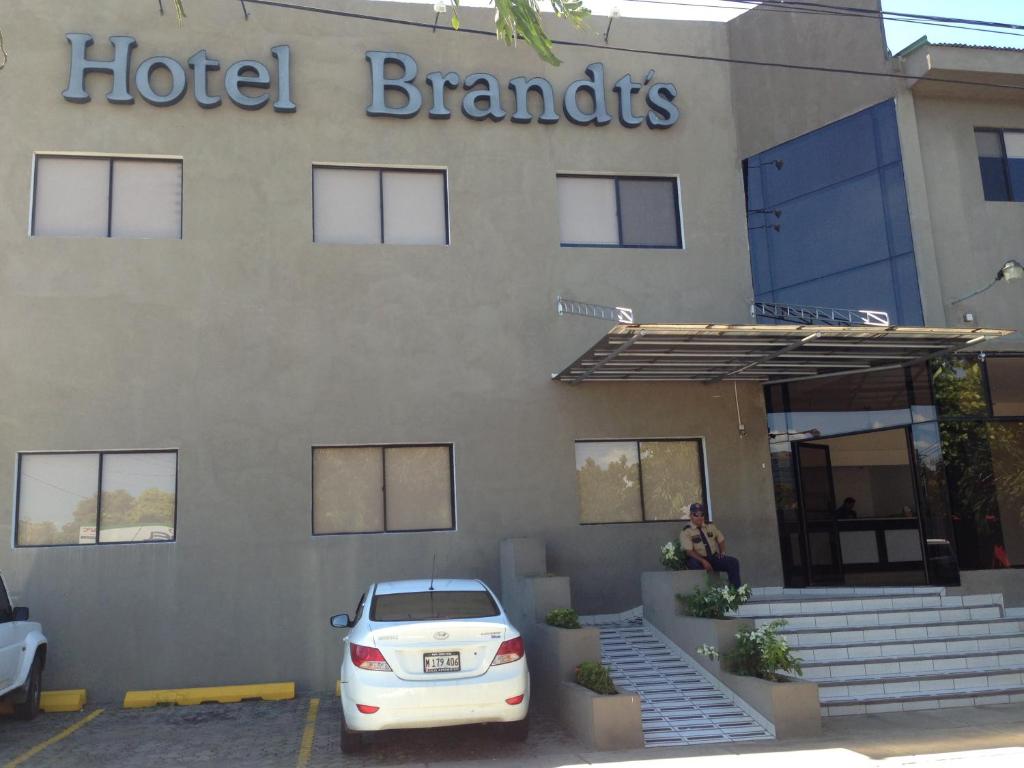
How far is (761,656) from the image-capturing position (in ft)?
33.5

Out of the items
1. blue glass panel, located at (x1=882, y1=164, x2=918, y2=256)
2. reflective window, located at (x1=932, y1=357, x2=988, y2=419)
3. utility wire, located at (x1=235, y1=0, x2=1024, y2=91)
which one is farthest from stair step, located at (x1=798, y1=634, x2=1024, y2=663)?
utility wire, located at (x1=235, y1=0, x2=1024, y2=91)

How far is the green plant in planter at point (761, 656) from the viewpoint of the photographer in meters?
10.1

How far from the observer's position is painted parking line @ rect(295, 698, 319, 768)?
30.0 feet

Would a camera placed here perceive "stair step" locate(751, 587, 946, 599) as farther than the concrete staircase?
Yes

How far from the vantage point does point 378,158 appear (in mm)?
14328

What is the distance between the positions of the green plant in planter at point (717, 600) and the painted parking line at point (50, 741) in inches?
281

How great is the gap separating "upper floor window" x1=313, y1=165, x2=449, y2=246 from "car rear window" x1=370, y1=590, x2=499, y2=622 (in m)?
6.23

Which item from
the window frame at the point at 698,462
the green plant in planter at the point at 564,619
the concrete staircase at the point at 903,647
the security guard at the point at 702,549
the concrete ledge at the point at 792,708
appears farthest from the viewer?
the window frame at the point at 698,462

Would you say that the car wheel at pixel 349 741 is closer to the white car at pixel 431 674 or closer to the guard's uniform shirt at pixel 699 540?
the white car at pixel 431 674

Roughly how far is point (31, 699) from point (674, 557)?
7.91 meters

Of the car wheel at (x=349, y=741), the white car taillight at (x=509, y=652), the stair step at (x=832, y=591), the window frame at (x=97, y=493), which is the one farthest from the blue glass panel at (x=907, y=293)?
the window frame at (x=97, y=493)

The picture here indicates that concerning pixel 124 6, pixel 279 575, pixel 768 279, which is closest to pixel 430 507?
pixel 279 575

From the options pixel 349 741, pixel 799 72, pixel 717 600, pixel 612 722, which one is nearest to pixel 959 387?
pixel 717 600

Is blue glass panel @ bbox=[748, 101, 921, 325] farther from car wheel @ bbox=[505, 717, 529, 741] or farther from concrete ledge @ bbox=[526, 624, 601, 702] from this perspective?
car wheel @ bbox=[505, 717, 529, 741]
